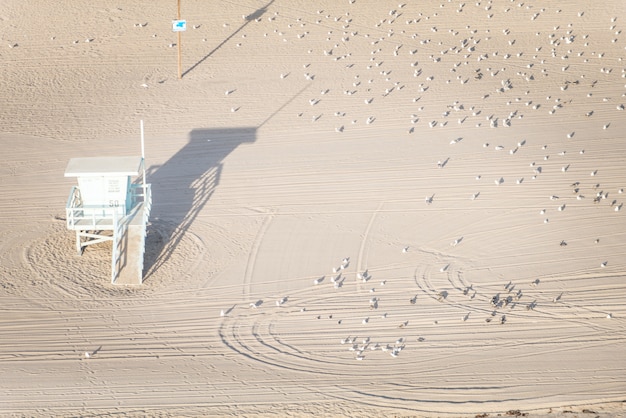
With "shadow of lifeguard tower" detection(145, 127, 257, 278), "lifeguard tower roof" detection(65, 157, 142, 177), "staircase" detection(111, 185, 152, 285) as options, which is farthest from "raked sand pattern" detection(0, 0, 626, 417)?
"lifeguard tower roof" detection(65, 157, 142, 177)

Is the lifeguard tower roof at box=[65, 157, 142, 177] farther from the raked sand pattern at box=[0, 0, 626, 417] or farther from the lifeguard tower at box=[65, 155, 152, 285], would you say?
the raked sand pattern at box=[0, 0, 626, 417]

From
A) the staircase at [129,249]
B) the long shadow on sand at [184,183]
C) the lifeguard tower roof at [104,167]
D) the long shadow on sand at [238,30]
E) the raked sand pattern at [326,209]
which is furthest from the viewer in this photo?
the long shadow on sand at [238,30]

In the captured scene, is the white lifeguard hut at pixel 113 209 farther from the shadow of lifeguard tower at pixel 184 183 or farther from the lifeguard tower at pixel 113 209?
the shadow of lifeguard tower at pixel 184 183

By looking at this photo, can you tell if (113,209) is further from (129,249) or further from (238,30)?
(238,30)

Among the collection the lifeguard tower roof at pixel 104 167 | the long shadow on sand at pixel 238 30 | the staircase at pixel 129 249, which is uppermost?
the long shadow on sand at pixel 238 30

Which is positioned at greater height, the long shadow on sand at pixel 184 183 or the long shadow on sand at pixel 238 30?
the long shadow on sand at pixel 238 30

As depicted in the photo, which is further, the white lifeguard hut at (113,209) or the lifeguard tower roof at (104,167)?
the lifeguard tower roof at (104,167)

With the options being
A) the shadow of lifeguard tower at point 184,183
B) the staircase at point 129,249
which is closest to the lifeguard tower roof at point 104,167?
the staircase at point 129,249
